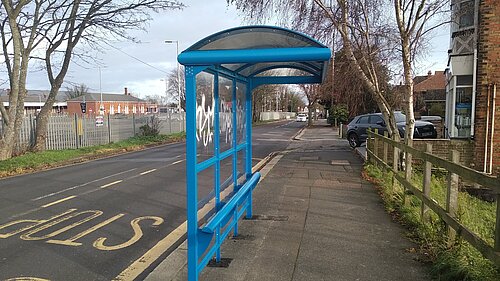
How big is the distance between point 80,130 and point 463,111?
18.6m

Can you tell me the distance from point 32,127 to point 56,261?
54.4 feet

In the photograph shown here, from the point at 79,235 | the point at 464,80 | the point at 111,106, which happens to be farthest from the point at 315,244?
the point at 111,106

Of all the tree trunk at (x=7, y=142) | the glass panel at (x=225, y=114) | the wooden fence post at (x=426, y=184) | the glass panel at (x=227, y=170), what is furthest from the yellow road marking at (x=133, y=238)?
the tree trunk at (x=7, y=142)

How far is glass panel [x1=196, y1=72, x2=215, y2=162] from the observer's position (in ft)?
12.8

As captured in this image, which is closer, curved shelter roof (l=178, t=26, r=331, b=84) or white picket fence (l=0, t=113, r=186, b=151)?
curved shelter roof (l=178, t=26, r=331, b=84)

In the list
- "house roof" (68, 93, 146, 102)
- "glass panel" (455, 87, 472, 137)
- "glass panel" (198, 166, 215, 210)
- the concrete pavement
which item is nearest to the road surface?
the concrete pavement

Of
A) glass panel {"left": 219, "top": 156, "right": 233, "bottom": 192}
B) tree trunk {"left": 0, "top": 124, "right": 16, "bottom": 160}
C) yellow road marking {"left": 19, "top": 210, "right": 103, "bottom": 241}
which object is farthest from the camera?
tree trunk {"left": 0, "top": 124, "right": 16, "bottom": 160}

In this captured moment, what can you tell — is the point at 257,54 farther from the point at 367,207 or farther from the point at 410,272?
the point at 367,207

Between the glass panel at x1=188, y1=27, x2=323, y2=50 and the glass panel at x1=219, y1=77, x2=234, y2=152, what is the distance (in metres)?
0.97

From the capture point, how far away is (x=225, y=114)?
5016 mm

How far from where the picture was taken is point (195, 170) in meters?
3.73

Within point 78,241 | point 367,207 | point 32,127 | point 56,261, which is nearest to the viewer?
point 56,261

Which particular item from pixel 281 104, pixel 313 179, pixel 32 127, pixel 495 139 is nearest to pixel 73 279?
pixel 313 179

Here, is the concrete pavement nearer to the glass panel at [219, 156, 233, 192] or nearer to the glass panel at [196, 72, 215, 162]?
the glass panel at [219, 156, 233, 192]
